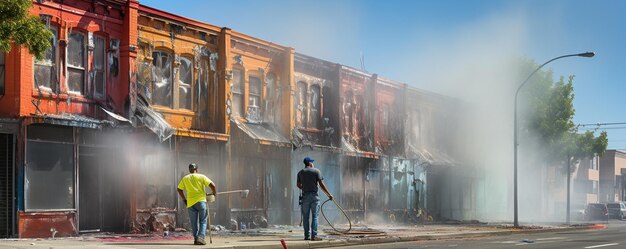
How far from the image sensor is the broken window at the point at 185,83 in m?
25.6

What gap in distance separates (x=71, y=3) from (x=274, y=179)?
10.4 m

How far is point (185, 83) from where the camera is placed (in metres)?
25.8

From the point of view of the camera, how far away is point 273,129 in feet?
96.1

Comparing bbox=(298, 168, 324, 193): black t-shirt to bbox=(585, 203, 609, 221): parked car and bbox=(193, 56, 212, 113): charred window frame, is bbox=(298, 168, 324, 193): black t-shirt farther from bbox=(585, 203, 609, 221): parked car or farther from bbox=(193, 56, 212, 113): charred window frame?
bbox=(585, 203, 609, 221): parked car

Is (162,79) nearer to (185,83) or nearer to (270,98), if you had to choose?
(185,83)

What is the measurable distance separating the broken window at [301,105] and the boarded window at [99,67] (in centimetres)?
959

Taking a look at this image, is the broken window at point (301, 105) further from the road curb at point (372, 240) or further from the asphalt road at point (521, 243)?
the asphalt road at point (521, 243)

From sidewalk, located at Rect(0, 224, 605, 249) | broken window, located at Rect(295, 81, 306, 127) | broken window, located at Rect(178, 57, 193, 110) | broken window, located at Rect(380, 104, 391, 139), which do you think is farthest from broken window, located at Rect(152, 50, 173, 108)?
broken window, located at Rect(380, 104, 391, 139)

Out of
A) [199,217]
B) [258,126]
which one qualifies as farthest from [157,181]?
[199,217]

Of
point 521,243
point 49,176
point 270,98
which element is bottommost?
point 521,243

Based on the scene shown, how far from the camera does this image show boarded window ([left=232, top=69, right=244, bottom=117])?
27656 mm

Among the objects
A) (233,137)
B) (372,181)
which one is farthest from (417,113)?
(233,137)

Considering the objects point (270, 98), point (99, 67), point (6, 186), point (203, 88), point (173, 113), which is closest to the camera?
point (6, 186)

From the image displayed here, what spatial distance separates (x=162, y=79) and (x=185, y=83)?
3.69 ft
